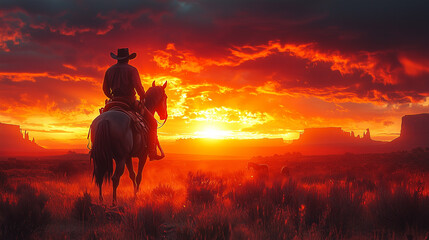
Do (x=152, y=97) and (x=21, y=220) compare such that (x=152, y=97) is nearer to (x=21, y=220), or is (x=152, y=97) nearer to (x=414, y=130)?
(x=21, y=220)

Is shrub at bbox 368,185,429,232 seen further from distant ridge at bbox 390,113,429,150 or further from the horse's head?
distant ridge at bbox 390,113,429,150

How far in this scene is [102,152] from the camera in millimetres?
6391

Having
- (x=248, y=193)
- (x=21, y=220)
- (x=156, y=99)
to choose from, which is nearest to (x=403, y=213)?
(x=248, y=193)

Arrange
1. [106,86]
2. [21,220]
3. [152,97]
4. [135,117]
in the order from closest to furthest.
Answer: [21,220] → [135,117] → [106,86] → [152,97]

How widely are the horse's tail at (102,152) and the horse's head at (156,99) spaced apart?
2339mm

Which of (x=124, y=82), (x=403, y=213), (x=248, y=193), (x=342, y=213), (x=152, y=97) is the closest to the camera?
(x=403, y=213)

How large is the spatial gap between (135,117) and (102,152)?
1.40 m

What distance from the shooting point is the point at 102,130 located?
21.2ft

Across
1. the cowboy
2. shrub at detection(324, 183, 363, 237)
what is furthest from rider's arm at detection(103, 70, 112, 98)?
shrub at detection(324, 183, 363, 237)

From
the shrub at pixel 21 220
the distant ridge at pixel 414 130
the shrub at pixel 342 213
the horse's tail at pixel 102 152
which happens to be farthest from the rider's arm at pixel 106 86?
the distant ridge at pixel 414 130

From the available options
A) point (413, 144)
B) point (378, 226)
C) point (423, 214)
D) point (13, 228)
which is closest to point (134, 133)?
point (13, 228)

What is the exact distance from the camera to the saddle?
24.0ft

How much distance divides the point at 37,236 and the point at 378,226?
580 centimetres

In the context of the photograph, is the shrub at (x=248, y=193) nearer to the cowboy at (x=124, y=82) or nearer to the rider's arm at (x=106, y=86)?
the cowboy at (x=124, y=82)
